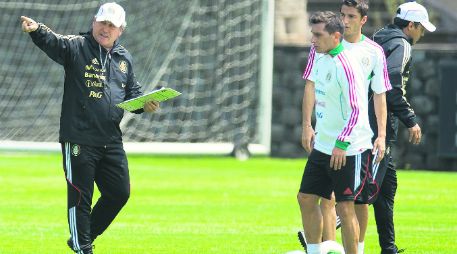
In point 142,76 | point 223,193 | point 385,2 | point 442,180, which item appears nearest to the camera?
point 223,193

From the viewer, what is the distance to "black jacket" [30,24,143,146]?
10.1m

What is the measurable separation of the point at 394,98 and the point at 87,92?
7.91 feet

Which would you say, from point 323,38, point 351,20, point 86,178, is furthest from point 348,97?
point 86,178

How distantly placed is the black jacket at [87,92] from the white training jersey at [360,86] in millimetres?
1576

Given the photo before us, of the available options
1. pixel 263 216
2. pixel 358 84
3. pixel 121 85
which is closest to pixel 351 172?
pixel 358 84

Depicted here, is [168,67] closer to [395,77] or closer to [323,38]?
[395,77]

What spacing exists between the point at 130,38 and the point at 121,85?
12805 mm

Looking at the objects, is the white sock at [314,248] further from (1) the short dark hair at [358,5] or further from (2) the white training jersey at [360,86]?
(1) the short dark hair at [358,5]

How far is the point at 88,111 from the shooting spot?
10.2 metres

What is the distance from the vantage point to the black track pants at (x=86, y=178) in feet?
33.2

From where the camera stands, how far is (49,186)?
58.9 ft

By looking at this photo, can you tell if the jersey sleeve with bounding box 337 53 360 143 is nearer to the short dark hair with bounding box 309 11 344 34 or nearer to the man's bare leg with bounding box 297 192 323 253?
the short dark hair with bounding box 309 11 344 34

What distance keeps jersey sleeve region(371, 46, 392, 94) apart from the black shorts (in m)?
0.51

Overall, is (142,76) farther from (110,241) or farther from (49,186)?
(110,241)
